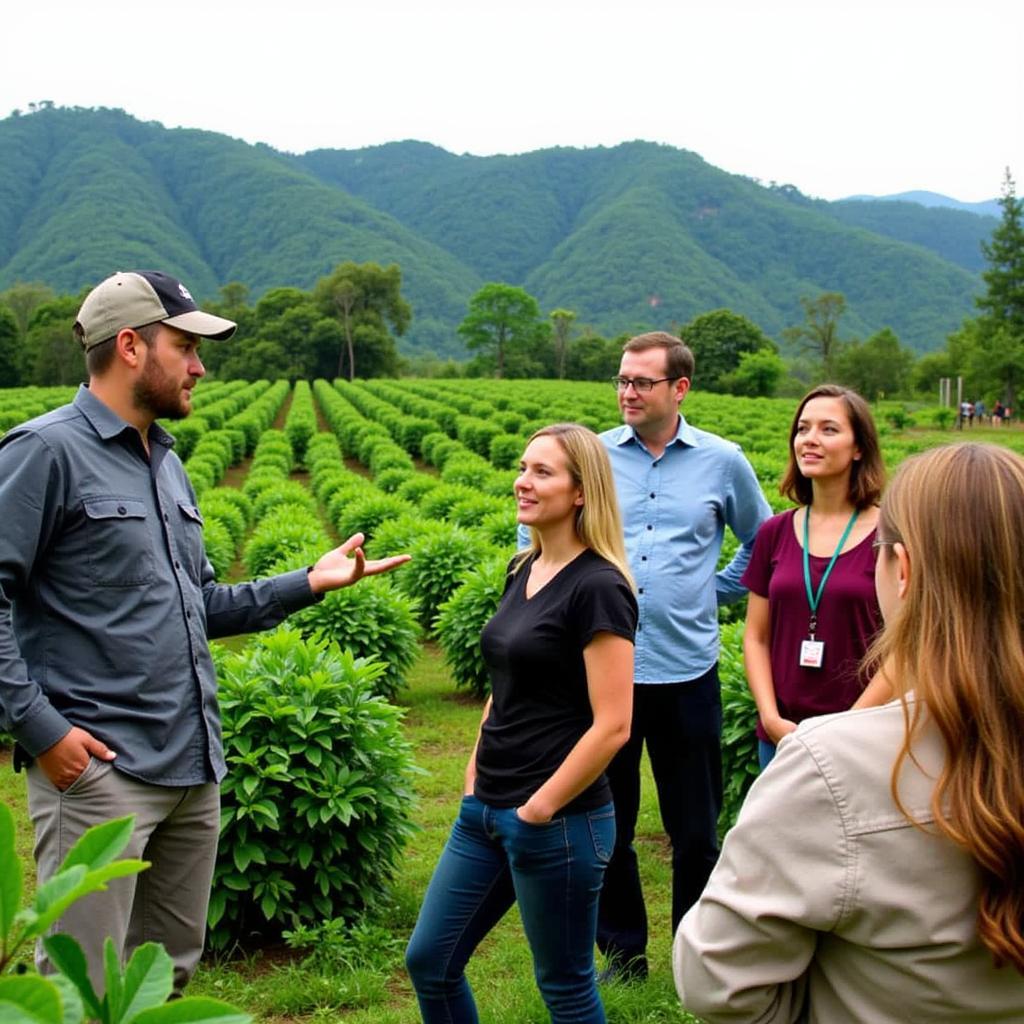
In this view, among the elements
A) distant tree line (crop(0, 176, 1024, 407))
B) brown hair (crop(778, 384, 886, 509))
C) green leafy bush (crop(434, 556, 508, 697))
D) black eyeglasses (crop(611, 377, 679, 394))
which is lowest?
green leafy bush (crop(434, 556, 508, 697))

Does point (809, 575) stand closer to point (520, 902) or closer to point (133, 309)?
point (520, 902)

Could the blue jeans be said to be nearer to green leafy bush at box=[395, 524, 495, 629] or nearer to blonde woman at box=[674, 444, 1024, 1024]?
blonde woman at box=[674, 444, 1024, 1024]

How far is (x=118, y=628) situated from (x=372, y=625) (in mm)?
5789

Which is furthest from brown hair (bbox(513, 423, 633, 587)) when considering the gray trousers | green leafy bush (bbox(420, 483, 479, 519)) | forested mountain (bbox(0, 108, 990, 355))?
forested mountain (bbox(0, 108, 990, 355))

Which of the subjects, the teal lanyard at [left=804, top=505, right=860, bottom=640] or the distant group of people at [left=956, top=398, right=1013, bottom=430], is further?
the distant group of people at [left=956, top=398, right=1013, bottom=430]

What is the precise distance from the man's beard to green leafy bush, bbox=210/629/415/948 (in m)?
1.88

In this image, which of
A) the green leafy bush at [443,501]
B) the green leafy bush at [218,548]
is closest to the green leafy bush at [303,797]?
the green leafy bush at [218,548]

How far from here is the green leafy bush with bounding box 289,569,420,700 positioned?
8461 mm

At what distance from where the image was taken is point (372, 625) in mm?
8477

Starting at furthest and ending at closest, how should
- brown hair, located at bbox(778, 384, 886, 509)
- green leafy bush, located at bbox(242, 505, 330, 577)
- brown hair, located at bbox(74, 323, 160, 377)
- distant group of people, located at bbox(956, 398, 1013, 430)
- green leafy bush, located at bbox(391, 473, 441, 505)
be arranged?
distant group of people, located at bbox(956, 398, 1013, 430)
green leafy bush, located at bbox(391, 473, 441, 505)
green leafy bush, located at bbox(242, 505, 330, 577)
brown hair, located at bbox(778, 384, 886, 509)
brown hair, located at bbox(74, 323, 160, 377)

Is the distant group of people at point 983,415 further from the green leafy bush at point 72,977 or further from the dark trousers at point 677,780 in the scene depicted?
the green leafy bush at point 72,977

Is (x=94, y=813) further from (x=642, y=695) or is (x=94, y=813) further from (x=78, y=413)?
(x=642, y=695)

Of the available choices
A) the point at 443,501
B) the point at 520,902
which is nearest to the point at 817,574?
the point at 520,902

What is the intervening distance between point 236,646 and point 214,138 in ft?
562
